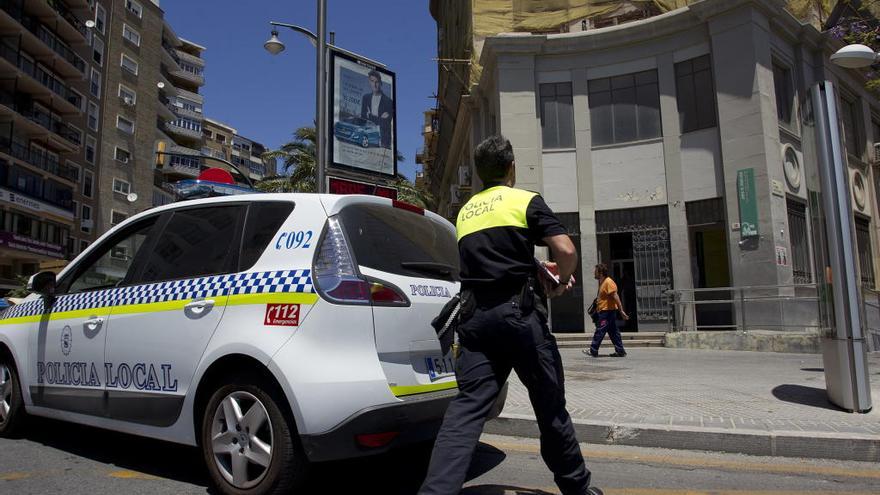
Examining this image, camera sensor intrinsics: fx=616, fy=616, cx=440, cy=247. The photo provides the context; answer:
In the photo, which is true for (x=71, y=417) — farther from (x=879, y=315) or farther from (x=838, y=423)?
(x=879, y=315)

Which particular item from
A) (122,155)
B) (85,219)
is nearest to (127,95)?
(122,155)

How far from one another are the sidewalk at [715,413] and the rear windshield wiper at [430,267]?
1.97 m

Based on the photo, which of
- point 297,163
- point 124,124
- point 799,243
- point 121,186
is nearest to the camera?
point 799,243

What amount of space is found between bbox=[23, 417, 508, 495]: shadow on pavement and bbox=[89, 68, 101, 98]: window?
51.7 meters

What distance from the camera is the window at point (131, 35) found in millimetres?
53062

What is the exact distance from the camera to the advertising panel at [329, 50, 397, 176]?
11.6 m

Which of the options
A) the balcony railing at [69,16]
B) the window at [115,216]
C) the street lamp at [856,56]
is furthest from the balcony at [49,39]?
the street lamp at [856,56]

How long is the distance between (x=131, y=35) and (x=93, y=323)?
5856cm

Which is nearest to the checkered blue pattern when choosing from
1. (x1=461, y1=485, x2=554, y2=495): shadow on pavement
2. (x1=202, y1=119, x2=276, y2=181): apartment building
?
(x1=461, y1=485, x2=554, y2=495): shadow on pavement

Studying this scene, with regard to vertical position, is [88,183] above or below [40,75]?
below

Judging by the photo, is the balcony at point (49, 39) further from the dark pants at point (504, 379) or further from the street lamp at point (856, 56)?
the dark pants at point (504, 379)

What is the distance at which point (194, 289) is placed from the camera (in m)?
3.71

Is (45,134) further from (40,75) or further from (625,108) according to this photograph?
(625,108)

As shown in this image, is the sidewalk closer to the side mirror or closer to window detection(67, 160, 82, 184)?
A: the side mirror
